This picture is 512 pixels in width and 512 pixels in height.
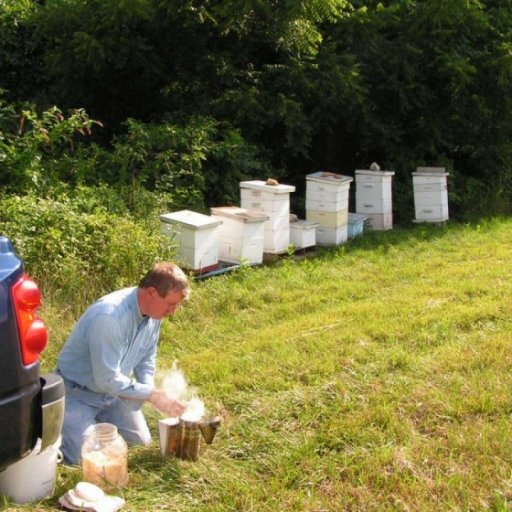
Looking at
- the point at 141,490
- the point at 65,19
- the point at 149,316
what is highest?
the point at 65,19

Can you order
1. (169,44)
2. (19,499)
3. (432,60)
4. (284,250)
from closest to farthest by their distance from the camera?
1. (19,499)
2. (284,250)
3. (169,44)
4. (432,60)

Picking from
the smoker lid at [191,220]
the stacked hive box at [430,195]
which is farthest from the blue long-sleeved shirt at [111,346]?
the stacked hive box at [430,195]

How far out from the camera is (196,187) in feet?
26.1

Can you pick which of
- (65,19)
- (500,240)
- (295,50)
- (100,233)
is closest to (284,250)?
(100,233)

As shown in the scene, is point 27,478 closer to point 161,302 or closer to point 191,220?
point 161,302

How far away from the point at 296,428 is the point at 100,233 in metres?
2.86

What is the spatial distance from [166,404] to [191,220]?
3224mm

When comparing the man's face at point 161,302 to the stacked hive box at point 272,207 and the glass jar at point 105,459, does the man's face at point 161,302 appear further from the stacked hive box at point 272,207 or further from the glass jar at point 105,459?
the stacked hive box at point 272,207

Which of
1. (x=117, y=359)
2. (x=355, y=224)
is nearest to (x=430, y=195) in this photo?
(x=355, y=224)

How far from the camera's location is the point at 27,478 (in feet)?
8.86

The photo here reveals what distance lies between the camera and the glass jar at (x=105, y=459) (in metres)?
2.86

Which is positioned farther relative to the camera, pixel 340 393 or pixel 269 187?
pixel 269 187

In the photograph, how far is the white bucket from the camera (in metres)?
2.68

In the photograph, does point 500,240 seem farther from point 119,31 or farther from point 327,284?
Result: point 119,31
